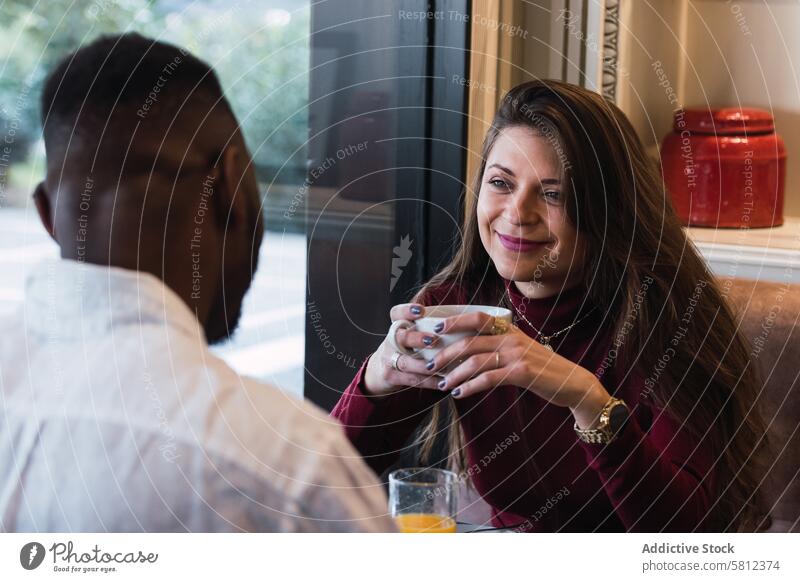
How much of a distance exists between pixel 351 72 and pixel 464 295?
0.21m

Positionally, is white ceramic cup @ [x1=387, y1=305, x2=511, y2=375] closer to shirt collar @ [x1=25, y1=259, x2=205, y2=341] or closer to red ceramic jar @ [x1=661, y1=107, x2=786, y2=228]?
shirt collar @ [x1=25, y1=259, x2=205, y2=341]

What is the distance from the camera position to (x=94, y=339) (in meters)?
0.61

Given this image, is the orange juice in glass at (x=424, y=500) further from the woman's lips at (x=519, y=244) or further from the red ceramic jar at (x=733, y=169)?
the red ceramic jar at (x=733, y=169)

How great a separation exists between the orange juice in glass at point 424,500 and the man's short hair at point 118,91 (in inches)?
10.8

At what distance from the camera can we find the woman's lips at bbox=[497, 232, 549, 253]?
867mm

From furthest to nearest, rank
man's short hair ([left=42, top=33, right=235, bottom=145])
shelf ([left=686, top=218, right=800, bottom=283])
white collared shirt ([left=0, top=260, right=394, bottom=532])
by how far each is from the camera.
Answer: shelf ([left=686, top=218, right=800, bottom=283])
man's short hair ([left=42, top=33, right=235, bottom=145])
white collared shirt ([left=0, top=260, right=394, bottom=532])

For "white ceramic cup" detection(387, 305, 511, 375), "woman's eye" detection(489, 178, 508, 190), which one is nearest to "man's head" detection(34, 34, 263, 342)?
"white ceramic cup" detection(387, 305, 511, 375)

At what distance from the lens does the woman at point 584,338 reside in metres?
0.84

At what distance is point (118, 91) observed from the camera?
26.0 inches

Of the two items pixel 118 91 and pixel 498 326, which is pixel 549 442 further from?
pixel 118 91

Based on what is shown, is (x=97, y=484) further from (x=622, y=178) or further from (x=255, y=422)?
(x=622, y=178)

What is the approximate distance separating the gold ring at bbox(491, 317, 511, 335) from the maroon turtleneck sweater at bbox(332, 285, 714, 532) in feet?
0.50

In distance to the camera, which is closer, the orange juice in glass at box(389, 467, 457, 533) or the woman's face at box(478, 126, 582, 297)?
the orange juice in glass at box(389, 467, 457, 533)
